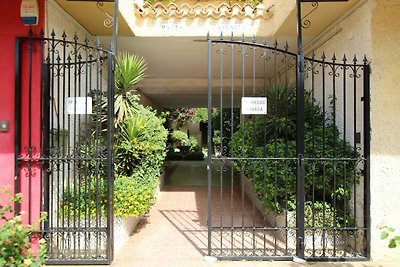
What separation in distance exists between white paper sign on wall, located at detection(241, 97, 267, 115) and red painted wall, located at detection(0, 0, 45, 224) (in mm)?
2843

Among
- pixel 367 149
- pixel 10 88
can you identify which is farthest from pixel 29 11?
pixel 367 149

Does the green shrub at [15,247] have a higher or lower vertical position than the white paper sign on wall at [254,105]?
lower

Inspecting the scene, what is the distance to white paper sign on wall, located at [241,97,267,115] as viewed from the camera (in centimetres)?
429

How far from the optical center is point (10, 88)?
419 cm

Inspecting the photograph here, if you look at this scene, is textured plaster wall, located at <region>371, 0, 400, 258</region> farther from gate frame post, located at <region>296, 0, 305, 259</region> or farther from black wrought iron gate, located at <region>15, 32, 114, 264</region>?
black wrought iron gate, located at <region>15, 32, 114, 264</region>

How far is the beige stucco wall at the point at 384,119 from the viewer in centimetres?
427

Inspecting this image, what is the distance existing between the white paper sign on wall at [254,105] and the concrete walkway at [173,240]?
207 cm

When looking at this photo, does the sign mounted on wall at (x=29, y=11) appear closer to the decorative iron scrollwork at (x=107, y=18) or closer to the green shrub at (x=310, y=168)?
the decorative iron scrollwork at (x=107, y=18)

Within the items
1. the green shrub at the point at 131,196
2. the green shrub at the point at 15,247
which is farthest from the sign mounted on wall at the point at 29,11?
the green shrub at the point at 15,247

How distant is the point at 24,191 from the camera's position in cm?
422

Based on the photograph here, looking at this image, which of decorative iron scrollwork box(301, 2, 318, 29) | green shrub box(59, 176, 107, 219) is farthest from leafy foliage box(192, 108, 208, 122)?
green shrub box(59, 176, 107, 219)

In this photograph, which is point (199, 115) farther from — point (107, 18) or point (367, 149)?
point (367, 149)

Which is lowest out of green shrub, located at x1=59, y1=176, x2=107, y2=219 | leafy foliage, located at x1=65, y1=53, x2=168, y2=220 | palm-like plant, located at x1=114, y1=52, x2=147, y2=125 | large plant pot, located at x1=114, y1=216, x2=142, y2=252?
large plant pot, located at x1=114, y1=216, x2=142, y2=252

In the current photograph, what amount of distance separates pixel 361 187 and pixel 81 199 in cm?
416
